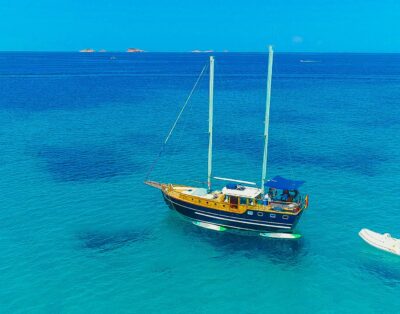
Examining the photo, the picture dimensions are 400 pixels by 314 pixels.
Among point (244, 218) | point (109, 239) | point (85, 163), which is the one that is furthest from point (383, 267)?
point (85, 163)

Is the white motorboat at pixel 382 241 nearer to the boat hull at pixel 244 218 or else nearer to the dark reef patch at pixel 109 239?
the boat hull at pixel 244 218

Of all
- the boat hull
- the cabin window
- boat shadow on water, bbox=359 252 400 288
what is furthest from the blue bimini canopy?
boat shadow on water, bbox=359 252 400 288

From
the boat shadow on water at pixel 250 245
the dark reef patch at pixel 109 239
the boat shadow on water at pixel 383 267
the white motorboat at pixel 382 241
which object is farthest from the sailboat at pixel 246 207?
the boat shadow on water at pixel 383 267

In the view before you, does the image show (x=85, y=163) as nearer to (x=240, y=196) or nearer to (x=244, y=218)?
(x=240, y=196)

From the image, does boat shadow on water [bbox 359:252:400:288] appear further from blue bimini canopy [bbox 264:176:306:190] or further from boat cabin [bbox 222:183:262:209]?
boat cabin [bbox 222:183:262:209]

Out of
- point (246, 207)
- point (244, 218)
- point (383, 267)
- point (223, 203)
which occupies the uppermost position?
point (223, 203)

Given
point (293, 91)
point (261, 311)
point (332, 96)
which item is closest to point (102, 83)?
point (293, 91)
